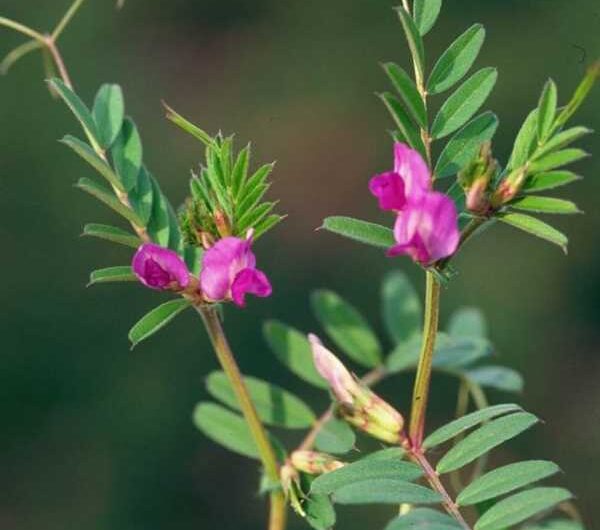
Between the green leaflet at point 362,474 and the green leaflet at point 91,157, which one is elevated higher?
the green leaflet at point 91,157

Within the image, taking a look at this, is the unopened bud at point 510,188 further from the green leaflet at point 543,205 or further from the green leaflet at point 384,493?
the green leaflet at point 384,493

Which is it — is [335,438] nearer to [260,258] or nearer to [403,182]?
[403,182]

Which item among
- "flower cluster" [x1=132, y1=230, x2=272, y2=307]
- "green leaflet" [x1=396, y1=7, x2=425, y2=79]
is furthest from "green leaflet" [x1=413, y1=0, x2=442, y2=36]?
"flower cluster" [x1=132, y1=230, x2=272, y2=307]

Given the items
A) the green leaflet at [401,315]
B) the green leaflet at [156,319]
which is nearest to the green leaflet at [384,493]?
the green leaflet at [156,319]

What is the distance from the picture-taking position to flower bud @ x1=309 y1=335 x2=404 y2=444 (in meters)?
0.96

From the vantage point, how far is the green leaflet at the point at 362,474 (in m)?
0.85

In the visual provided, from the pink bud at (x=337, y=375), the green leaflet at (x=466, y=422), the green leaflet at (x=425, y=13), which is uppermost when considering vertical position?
the green leaflet at (x=425, y=13)

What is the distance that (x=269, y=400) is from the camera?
4.29ft

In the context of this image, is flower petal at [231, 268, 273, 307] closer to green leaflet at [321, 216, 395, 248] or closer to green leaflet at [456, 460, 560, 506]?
green leaflet at [321, 216, 395, 248]

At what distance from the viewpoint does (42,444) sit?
3.18 metres

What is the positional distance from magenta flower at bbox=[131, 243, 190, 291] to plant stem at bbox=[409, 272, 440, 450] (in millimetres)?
188

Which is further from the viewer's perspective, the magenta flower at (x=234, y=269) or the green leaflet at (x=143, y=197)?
the green leaflet at (x=143, y=197)

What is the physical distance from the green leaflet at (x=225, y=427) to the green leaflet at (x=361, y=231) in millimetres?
422

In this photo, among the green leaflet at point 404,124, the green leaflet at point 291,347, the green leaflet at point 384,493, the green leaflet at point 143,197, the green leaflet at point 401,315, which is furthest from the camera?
the green leaflet at point 401,315
